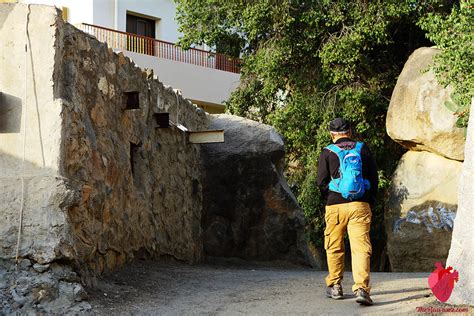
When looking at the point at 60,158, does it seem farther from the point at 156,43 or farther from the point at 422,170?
the point at 156,43

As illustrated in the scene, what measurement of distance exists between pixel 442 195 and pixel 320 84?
3269mm

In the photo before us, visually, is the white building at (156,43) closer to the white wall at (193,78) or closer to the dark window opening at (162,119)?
the white wall at (193,78)

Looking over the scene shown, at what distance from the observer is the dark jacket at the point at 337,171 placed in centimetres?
702

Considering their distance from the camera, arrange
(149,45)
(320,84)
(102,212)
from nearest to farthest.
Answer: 1. (102,212)
2. (320,84)
3. (149,45)

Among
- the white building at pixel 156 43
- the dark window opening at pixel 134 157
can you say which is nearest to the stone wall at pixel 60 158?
the dark window opening at pixel 134 157

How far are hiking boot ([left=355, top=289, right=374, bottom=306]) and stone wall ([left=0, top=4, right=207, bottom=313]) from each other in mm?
2225

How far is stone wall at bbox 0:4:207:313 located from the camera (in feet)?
21.3

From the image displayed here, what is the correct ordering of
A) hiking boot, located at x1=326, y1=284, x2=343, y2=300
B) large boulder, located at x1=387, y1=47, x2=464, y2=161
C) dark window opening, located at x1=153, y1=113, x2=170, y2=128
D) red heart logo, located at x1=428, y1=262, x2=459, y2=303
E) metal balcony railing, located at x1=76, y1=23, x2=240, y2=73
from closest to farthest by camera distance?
red heart logo, located at x1=428, y1=262, x2=459, y2=303 → hiking boot, located at x1=326, y1=284, x2=343, y2=300 → dark window opening, located at x1=153, y1=113, x2=170, y2=128 → large boulder, located at x1=387, y1=47, x2=464, y2=161 → metal balcony railing, located at x1=76, y1=23, x2=240, y2=73

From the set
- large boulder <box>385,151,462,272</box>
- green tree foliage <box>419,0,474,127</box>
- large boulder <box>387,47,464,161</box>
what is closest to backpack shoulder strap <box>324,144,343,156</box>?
green tree foliage <box>419,0,474,127</box>

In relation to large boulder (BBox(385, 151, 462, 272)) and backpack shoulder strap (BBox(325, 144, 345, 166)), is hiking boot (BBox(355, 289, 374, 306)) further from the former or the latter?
large boulder (BBox(385, 151, 462, 272))

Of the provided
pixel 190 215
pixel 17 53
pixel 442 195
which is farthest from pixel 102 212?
pixel 442 195

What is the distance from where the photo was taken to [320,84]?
631 inches

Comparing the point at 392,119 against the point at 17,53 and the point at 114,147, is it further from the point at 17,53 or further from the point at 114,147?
the point at 17,53

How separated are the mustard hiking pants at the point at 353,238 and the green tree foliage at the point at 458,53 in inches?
166
